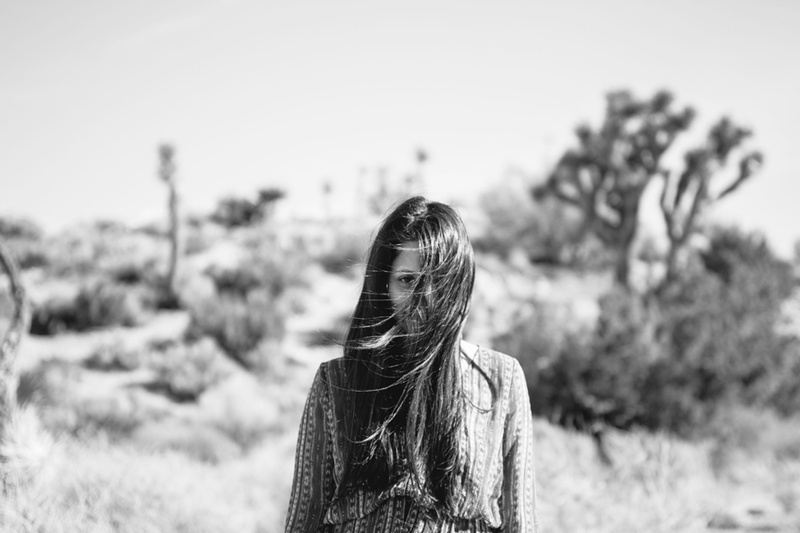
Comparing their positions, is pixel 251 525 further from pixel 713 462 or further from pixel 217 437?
pixel 713 462

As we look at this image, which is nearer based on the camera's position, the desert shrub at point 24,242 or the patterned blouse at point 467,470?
the patterned blouse at point 467,470

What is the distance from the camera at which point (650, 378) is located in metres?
10.2

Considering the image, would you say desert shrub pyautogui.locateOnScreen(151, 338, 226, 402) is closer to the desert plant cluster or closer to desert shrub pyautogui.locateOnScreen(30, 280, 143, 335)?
the desert plant cluster

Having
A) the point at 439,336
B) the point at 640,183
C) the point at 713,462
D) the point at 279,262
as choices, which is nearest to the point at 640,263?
the point at 640,183

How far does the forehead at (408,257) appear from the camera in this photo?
5.33 ft

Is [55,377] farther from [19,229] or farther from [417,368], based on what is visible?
[19,229]

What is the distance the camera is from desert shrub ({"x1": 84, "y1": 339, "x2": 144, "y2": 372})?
10.8 meters

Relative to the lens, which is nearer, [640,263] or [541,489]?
[541,489]

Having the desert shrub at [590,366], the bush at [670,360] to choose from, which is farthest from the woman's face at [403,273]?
the bush at [670,360]

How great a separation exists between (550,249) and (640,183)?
594 cm

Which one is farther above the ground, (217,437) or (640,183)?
(640,183)

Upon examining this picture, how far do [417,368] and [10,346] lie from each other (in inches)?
137

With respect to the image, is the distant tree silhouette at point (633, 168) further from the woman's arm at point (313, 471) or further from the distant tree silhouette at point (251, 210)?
the woman's arm at point (313, 471)

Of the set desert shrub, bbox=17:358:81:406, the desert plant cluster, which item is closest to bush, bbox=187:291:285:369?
the desert plant cluster
